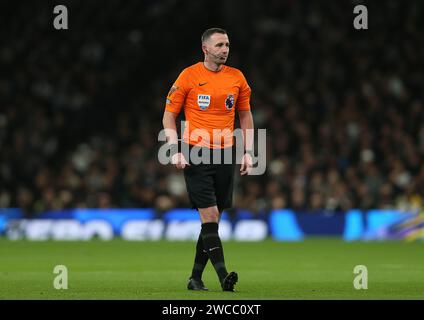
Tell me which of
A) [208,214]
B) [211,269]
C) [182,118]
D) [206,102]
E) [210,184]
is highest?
[182,118]

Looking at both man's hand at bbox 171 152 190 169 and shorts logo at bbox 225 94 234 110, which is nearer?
man's hand at bbox 171 152 190 169

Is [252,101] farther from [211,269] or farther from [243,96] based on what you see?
[243,96]

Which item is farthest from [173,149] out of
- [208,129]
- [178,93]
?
[178,93]

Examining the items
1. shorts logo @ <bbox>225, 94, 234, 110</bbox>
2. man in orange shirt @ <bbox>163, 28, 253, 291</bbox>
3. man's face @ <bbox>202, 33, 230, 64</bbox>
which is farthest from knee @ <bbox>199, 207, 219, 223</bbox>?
man's face @ <bbox>202, 33, 230, 64</bbox>

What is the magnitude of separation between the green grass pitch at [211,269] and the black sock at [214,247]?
23cm

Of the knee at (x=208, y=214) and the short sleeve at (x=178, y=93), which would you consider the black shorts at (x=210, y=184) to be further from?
the short sleeve at (x=178, y=93)

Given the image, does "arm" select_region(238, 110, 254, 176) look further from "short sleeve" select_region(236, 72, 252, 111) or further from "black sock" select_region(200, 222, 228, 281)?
"black sock" select_region(200, 222, 228, 281)

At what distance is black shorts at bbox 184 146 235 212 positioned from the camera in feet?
32.4

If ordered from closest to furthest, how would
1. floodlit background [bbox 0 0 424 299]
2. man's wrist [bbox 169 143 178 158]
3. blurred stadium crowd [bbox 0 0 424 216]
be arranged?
man's wrist [bbox 169 143 178 158] < floodlit background [bbox 0 0 424 299] < blurred stadium crowd [bbox 0 0 424 216]

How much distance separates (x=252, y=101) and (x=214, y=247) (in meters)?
16.1

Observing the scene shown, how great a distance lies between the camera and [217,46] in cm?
985

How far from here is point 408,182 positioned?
73.3 feet

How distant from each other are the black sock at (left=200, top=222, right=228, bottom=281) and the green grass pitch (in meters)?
0.23

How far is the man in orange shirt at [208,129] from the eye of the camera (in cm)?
988
